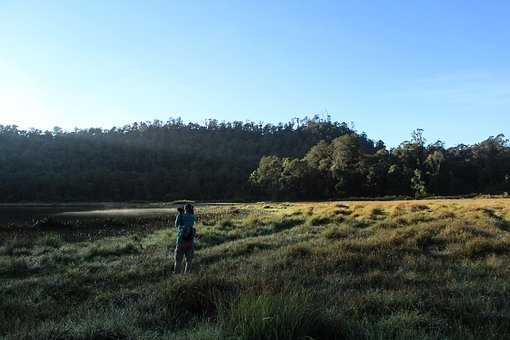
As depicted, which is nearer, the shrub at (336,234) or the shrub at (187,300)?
the shrub at (187,300)

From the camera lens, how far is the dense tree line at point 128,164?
12275 centimetres

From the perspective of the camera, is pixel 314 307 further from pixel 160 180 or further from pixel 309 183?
pixel 160 180

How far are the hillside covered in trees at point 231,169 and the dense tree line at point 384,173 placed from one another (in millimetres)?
217

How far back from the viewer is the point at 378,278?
10.4 meters

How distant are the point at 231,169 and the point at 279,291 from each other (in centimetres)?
14124

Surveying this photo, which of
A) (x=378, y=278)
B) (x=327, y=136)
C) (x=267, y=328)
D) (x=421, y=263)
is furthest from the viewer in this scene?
(x=327, y=136)

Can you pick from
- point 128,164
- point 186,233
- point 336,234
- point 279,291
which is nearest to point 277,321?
point 279,291

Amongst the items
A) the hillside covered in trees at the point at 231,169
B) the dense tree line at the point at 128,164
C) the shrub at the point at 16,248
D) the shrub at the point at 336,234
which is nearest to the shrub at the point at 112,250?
the shrub at the point at 16,248

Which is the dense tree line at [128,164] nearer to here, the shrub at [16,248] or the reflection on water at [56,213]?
the reflection on water at [56,213]

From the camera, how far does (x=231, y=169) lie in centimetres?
14938

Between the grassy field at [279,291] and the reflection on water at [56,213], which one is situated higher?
the grassy field at [279,291]

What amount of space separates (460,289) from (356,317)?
309 cm

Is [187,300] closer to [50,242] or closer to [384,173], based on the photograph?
[50,242]

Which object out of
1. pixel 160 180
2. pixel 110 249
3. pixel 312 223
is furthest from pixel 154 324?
pixel 160 180
